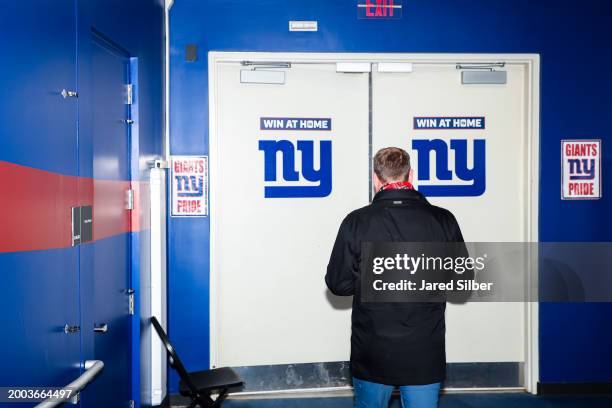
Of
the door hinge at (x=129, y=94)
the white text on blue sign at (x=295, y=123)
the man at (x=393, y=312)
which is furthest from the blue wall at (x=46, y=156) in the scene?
the white text on blue sign at (x=295, y=123)

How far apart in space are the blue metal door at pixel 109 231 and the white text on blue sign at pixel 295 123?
1104 mm

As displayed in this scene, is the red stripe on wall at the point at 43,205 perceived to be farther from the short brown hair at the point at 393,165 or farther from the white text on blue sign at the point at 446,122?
the white text on blue sign at the point at 446,122

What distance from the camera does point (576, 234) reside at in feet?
12.9

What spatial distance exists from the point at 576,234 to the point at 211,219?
2.65 metres

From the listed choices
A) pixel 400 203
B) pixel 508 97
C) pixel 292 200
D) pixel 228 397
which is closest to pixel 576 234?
pixel 508 97

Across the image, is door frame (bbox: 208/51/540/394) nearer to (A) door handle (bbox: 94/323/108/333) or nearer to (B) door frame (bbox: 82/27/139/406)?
(B) door frame (bbox: 82/27/139/406)

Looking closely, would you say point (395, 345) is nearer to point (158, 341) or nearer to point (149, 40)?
point (158, 341)

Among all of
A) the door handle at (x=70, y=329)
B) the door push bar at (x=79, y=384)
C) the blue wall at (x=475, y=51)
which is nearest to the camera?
the door push bar at (x=79, y=384)

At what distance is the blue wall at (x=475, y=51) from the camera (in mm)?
3779

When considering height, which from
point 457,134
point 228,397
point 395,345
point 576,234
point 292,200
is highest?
point 457,134

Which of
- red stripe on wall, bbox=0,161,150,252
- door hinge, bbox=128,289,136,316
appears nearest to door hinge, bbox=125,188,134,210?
red stripe on wall, bbox=0,161,150,252

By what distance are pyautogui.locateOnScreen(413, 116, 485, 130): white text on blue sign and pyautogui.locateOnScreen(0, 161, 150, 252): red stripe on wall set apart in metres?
2.26

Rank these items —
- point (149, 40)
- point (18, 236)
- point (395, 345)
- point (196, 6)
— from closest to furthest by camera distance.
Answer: point (18, 236)
point (395, 345)
point (149, 40)
point (196, 6)

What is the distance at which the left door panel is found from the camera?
1.62 m
